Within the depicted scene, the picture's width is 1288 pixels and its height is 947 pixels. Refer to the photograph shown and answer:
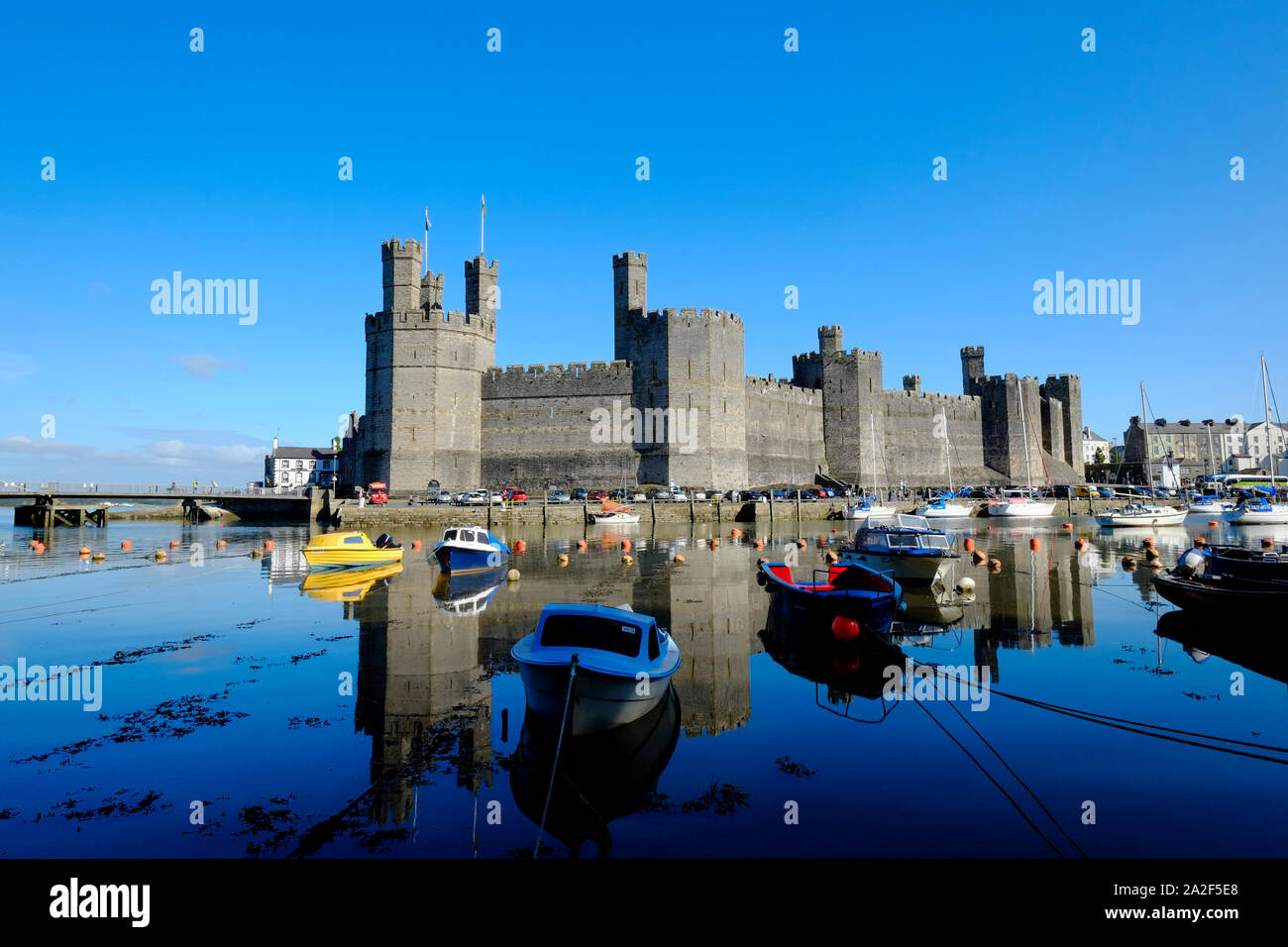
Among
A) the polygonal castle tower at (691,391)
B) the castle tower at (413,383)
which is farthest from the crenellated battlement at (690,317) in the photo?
the castle tower at (413,383)

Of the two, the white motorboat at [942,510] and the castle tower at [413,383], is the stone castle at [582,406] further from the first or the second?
the white motorboat at [942,510]

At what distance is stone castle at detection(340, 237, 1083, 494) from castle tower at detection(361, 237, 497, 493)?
0.26ft

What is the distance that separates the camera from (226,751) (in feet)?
24.4

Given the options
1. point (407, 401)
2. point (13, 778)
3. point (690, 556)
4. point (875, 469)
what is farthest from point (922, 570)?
point (875, 469)

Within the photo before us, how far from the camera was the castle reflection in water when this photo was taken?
7812mm

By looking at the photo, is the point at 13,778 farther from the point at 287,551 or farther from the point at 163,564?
the point at 287,551

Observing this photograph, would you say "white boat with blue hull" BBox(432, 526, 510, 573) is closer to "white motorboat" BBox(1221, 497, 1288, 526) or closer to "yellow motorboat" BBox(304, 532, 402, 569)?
"yellow motorboat" BBox(304, 532, 402, 569)

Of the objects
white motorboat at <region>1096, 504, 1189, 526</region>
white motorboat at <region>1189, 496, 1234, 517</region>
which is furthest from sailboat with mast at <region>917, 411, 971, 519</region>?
white motorboat at <region>1189, 496, 1234, 517</region>

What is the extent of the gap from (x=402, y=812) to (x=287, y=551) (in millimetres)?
A: 25555

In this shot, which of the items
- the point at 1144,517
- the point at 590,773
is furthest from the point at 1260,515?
the point at 590,773

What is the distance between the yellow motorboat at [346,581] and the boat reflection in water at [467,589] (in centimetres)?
167

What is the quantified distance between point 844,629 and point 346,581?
45.7ft

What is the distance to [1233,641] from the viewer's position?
1246 cm

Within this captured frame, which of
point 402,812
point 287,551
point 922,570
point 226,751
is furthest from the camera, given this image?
point 287,551
